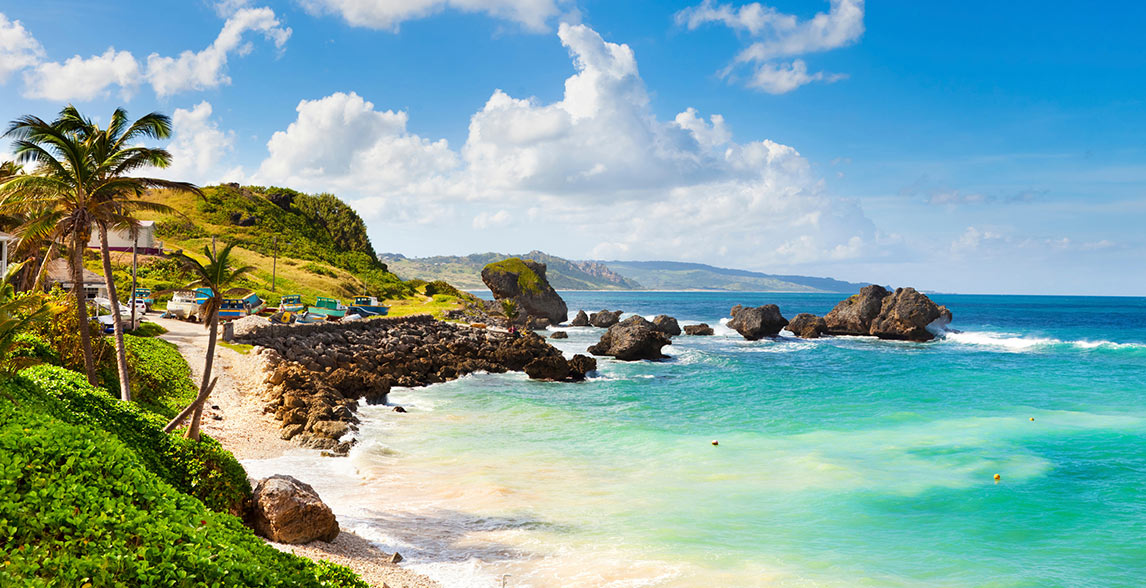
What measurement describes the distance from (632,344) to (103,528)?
157 ft

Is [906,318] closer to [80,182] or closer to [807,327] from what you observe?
[807,327]

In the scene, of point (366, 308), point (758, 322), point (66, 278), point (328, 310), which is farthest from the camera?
point (758, 322)

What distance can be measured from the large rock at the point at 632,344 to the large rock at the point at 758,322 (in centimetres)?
2279

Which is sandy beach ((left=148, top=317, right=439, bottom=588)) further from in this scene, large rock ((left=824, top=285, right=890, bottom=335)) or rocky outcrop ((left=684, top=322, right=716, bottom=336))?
large rock ((left=824, top=285, right=890, bottom=335))

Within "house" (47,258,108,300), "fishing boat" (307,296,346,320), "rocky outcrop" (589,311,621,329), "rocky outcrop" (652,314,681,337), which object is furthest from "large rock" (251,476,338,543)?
"rocky outcrop" (589,311,621,329)

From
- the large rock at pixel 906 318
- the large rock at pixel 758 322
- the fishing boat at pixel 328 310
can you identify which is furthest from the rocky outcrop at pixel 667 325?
the fishing boat at pixel 328 310

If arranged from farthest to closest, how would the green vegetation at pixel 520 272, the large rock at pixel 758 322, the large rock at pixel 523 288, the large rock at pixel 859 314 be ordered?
the green vegetation at pixel 520 272, the large rock at pixel 523 288, the large rock at pixel 859 314, the large rock at pixel 758 322

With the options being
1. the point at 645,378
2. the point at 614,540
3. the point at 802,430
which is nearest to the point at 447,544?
the point at 614,540

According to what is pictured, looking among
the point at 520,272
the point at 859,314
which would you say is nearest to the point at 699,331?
the point at 859,314

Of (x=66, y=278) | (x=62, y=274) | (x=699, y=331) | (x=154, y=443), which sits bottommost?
(x=699, y=331)

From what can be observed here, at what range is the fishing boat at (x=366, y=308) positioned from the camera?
186ft

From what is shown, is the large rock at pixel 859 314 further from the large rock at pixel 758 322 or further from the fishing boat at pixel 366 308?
the fishing boat at pixel 366 308

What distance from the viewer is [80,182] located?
18.7 meters

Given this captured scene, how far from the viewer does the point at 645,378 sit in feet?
149
